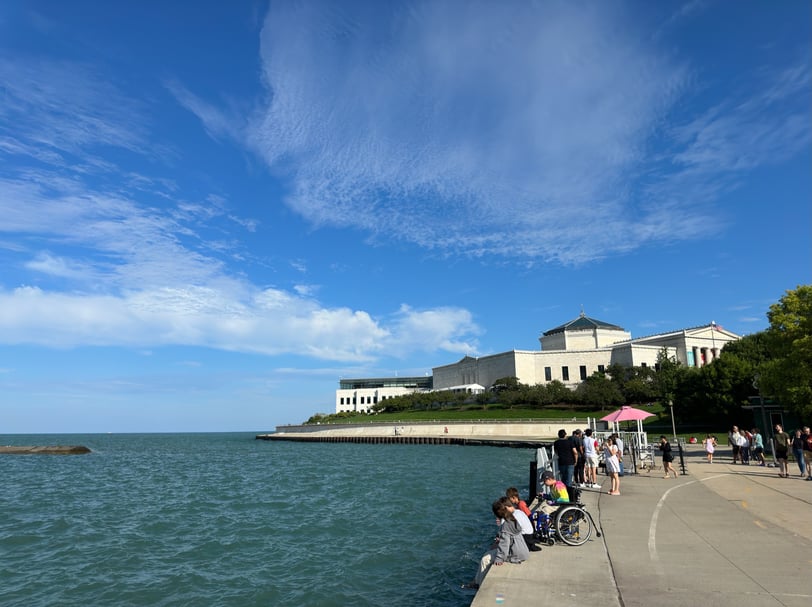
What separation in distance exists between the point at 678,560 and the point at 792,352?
3080cm

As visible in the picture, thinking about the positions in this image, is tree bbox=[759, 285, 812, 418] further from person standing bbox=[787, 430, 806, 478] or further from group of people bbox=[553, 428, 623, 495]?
group of people bbox=[553, 428, 623, 495]

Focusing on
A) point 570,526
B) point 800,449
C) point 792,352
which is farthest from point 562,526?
point 792,352

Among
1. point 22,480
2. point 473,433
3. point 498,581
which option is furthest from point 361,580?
point 473,433

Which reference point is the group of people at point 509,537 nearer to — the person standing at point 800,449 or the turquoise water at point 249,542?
the turquoise water at point 249,542

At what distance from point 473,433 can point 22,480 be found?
61.7 m

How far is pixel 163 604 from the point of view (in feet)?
41.8

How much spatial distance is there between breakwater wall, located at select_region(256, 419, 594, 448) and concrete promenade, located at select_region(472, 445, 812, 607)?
51818mm

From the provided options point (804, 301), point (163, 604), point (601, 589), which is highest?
point (804, 301)

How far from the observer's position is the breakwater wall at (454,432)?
7800cm

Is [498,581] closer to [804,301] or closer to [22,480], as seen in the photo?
[804,301]

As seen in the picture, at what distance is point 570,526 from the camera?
461 inches

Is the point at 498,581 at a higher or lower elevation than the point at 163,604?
higher

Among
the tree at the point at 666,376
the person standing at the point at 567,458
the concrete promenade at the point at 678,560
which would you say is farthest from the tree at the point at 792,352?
the tree at the point at 666,376

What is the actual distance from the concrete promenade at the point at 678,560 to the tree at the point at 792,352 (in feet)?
62.3
